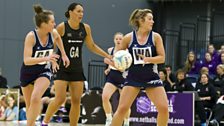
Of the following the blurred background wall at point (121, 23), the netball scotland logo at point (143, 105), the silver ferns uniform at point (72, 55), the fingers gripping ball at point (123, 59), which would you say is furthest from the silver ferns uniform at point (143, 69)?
the blurred background wall at point (121, 23)

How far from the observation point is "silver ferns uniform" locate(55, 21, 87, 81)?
9094 mm

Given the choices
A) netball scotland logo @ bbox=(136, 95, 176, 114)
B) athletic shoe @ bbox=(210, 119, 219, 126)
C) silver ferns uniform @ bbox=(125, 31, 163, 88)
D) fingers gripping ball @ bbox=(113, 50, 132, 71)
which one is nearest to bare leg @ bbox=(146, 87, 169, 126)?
silver ferns uniform @ bbox=(125, 31, 163, 88)

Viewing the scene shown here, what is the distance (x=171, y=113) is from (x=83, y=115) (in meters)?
3.94

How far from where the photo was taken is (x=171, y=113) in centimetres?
1277

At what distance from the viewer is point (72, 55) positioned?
9.14 m

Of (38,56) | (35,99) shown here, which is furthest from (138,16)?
(35,99)

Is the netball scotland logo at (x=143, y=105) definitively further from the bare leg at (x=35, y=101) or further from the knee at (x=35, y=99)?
the knee at (x=35, y=99)

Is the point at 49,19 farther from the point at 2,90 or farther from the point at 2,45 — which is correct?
the point at 2,45

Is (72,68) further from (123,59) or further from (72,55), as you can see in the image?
(123,59)

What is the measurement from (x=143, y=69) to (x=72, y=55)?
5.22 feet

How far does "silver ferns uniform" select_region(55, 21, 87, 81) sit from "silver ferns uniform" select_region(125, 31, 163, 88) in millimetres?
1296

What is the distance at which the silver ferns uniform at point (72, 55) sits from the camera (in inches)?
358

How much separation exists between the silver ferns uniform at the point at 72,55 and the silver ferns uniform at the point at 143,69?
130cm

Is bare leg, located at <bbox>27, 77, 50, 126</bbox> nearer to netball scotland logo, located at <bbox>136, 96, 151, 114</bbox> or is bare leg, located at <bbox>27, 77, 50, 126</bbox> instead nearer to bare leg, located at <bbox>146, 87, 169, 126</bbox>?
bare leg, located at <bbox>146, 87, 169, 126</bbox>
